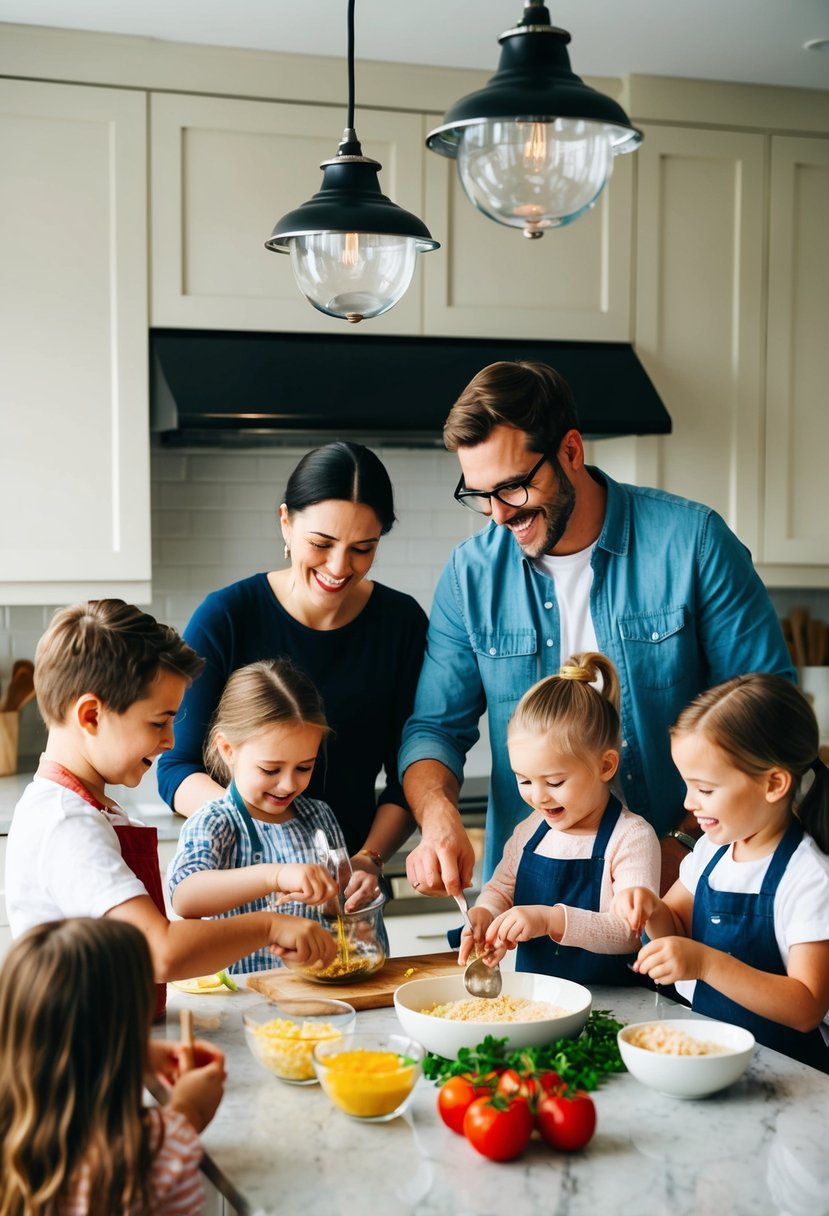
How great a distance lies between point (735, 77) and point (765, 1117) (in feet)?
9.59

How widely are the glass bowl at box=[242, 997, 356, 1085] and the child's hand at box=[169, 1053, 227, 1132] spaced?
0.14 metres

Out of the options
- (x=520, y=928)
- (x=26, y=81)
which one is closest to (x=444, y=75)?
(x=26, y=81)

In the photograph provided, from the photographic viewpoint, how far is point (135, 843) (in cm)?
165

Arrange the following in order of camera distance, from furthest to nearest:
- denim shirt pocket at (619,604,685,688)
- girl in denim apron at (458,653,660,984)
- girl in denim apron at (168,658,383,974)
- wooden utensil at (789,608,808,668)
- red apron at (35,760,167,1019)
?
1. wooden utensil at (789,608,808,668)
2. denim shirt pocket at (619,604,685,688)
3. girl in denim apron at (458,653,660,984)
4. girl in denim apron at (168,658,383,974)
5. red apron at (35,760,167,1019)

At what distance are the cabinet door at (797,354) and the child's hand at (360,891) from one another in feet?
7.17

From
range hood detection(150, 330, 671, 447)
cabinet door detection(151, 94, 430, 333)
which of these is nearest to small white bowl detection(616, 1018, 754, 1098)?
range hood detection(150, 330, 671, 447)

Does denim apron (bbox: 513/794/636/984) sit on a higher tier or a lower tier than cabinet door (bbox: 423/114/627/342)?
lower

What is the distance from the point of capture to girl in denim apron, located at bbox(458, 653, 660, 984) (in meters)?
1.94

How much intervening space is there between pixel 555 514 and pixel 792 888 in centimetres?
70

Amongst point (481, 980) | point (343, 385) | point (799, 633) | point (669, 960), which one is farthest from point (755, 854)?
point (799, 633)

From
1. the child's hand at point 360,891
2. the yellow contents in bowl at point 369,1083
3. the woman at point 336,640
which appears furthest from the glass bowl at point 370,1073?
the woman at point 336,640

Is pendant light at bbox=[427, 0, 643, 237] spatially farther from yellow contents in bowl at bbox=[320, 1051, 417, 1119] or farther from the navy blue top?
the navy blue top

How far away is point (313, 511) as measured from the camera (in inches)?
87.1

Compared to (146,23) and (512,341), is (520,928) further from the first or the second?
(146,23)
